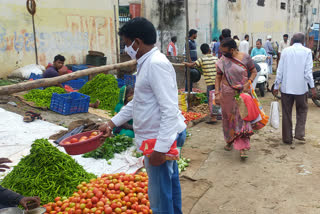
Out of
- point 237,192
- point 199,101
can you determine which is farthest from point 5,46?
point 237,192

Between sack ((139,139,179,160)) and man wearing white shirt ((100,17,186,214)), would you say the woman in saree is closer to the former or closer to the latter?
man wearing white shirt ((100,17,186,214))

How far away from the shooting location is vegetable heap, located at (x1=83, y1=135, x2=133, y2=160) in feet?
17.4

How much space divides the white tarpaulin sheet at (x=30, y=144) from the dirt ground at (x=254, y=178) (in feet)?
3.13

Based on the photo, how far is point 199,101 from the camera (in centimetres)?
947

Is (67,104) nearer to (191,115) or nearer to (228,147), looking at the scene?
(191,115)

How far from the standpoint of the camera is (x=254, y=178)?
4.93 meters

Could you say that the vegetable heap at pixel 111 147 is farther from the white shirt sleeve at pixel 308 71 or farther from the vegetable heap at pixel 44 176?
the white shirt sleeve at pixel 308 71

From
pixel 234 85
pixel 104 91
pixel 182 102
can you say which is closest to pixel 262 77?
pixel 182 102

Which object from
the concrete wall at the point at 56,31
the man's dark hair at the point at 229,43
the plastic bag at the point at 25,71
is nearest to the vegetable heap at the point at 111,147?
the man's dark hair at the point at 229,43

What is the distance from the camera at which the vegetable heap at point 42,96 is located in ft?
27.4

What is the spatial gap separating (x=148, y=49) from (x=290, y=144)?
4562 mm

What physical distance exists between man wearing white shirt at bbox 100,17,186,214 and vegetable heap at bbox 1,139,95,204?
1.60 meters

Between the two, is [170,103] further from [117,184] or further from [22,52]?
[22,52]

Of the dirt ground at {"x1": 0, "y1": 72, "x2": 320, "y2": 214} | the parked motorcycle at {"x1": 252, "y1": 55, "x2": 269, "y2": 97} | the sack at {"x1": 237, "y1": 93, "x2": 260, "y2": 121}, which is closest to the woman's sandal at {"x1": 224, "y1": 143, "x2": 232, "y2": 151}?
the dirt ground at {"x1": 0, "y1": 72, "x2": 320, "y2": 214}
